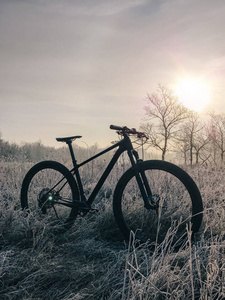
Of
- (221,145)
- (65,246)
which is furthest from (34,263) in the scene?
(221,145)

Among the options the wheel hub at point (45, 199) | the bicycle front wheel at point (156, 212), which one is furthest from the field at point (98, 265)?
the wheel hub at point (45, 199)

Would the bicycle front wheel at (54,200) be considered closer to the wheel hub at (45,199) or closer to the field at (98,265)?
the wheel hub at (45,199)

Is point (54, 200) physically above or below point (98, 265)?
above

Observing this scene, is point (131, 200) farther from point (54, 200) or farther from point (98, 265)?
point (98, 265)

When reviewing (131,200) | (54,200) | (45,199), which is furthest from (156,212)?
(45,199)

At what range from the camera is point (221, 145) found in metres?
36.8

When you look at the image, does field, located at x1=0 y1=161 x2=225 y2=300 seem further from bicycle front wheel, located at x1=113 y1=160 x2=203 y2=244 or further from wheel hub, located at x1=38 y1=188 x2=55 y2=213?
wheel hub, located at x1=38 y1=188 x2=55 y2=213

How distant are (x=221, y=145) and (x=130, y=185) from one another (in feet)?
112

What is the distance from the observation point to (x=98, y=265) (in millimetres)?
2775

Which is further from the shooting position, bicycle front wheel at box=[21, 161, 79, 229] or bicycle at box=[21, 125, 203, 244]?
bicycle front wheel at box=[21, 161, 79, 229]

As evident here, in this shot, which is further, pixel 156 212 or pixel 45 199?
pixel 45 199

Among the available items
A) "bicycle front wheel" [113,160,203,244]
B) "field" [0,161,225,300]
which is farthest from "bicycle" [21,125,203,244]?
"field" [0,161,225,300]

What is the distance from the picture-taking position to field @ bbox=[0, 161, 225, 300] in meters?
2.08

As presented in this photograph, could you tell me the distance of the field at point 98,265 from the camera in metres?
2.08
